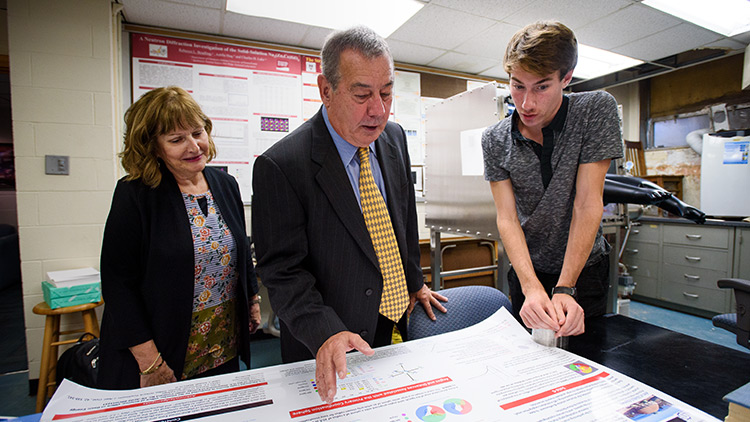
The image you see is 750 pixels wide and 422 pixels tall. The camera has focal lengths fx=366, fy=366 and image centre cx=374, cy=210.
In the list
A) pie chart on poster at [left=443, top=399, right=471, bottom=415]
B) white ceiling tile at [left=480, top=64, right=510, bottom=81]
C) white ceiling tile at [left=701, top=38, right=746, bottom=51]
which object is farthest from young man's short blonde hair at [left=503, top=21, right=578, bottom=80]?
white ceiling tile at [left=701, top=38, right=746, bottom=51]

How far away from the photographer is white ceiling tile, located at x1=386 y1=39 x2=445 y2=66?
3.41m

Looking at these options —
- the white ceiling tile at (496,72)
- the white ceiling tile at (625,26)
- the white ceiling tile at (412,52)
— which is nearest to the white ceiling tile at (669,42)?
the white ceiling tile at (625,26)

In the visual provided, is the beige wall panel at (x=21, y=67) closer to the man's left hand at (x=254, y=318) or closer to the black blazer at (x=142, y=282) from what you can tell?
Answer: the black blazer at (x=142, y=282)

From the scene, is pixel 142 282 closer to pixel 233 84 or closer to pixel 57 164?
pixel 57 164

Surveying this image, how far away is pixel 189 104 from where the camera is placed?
124cm

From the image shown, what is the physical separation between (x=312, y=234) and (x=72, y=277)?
2.09 m

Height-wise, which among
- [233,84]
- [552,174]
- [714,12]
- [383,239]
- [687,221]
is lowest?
[687,221]

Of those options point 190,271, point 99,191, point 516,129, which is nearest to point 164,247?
point 190,271

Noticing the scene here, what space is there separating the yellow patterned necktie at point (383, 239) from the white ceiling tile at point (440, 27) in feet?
7.59

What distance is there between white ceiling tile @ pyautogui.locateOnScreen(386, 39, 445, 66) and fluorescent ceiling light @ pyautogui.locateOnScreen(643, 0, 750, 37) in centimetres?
169

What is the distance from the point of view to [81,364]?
65.1 inches

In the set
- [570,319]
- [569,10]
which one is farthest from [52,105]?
[569,10]

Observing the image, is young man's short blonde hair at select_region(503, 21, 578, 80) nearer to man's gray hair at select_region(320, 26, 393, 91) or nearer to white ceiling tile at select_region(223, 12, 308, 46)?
man's gray hair at select_region(320, 26, 393, 91)

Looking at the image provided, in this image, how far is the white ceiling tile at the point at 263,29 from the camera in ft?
9.29
